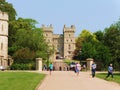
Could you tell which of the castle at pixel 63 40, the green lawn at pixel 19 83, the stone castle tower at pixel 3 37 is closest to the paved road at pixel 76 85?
the green lawn at pixel 19 83

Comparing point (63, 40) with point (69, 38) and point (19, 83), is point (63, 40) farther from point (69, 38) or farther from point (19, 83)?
point (19, 83)

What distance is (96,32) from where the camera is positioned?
12075 cm

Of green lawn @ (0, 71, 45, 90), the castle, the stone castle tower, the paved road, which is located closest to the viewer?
the paved road

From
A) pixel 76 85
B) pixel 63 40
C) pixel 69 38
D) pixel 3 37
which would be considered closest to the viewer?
pixel 76 85

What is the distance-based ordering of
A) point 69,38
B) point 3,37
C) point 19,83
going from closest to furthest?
1. point 19,83
2. point 3,37
3. point 69,38

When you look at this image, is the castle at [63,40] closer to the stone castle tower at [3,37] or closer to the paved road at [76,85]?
the stone castle tower at [3,37]

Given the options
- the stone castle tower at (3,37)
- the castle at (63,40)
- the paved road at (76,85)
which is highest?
the castle at (63,40)

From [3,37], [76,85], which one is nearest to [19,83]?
[76,85]

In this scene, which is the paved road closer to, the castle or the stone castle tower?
the stone castle tower

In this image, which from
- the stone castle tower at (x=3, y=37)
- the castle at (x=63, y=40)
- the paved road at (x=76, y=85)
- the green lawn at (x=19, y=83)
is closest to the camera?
the paved road at (x=76, y=85)

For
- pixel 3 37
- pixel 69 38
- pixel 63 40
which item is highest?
pixel 69 38

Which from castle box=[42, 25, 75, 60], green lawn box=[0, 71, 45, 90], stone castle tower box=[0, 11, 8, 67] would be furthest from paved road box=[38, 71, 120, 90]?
castle box=[42, 25, 75, 60]

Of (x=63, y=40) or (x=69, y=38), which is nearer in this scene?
(x=69, y=38)

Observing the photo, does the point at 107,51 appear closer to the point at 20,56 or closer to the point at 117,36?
the point at 20,56
